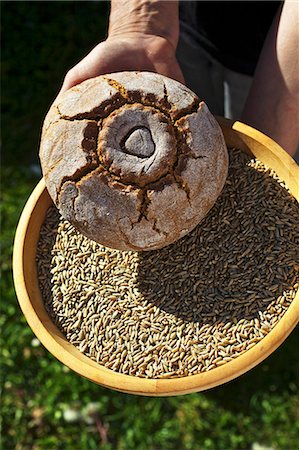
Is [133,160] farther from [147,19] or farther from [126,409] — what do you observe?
[126,409]

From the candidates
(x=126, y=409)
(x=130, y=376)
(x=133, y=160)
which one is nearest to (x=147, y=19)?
(x=133, y=160)

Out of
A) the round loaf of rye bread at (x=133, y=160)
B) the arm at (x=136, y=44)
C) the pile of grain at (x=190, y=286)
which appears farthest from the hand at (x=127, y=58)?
the pile of grain at (x=190, y=286)

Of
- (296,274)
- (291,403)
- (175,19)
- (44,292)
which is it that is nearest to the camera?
(296,274)

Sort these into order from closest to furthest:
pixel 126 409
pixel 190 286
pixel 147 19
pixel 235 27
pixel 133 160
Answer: pixel 133 160, pixel 190 286, pixel 147 19, pixel 235 27, pixel 126 409

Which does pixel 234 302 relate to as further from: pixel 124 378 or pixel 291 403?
pixel 291 403

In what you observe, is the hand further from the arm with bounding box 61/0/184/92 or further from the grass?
the grass

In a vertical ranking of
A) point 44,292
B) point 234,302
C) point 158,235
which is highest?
point 158,235

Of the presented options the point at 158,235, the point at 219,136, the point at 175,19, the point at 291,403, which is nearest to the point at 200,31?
the point at 175,19
